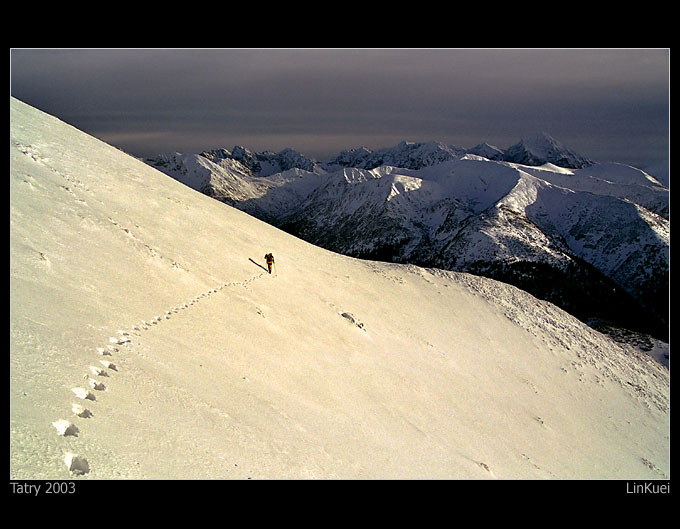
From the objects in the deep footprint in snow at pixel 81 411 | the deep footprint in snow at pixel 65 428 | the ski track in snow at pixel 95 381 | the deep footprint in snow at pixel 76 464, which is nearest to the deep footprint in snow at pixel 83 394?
the ski track in snow at pixel 95 381

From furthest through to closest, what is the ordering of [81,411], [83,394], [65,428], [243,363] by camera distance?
[243,363] → [83,394] → [81,411] → [65,428]

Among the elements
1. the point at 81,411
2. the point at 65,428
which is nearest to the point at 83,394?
the point at 81,411

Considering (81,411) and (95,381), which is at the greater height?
(81,411)

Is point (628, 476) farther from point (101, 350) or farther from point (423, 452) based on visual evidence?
point (101, 350)

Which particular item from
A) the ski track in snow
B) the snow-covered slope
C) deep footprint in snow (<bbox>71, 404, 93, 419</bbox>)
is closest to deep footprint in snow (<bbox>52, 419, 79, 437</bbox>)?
the ski track in snow

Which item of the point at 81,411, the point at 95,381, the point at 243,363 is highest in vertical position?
the point at 81,411

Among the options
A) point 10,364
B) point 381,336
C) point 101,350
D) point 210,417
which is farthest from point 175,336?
point 381,336

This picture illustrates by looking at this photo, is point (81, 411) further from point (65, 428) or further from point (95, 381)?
point (95, 381)

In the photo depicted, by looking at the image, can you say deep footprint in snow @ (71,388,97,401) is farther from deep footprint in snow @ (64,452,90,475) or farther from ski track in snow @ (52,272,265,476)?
deep footprint in snow @ (64,452,90,475)

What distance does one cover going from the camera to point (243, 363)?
12070mm

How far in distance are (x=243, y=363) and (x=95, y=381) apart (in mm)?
4605

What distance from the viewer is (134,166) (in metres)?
26.6

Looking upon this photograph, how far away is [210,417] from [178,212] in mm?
16898
